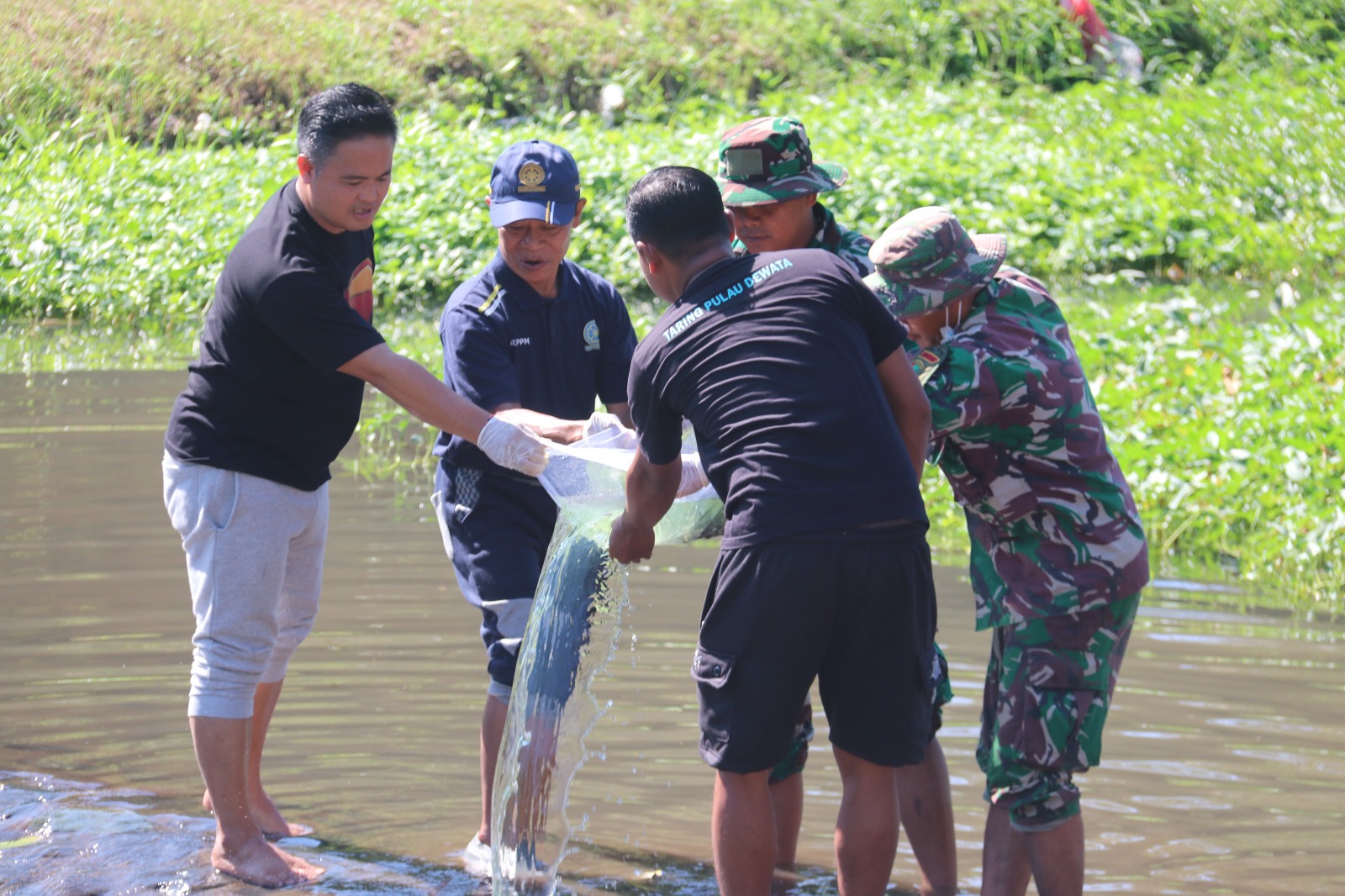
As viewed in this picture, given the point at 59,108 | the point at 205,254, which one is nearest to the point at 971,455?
the point at 205,254

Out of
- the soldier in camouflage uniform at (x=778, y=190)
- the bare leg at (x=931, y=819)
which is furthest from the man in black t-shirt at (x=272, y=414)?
the bare leg at (x=931, y=819)

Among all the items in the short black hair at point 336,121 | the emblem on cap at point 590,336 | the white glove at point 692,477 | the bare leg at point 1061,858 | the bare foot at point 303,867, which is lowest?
the bare foot at point 303,867

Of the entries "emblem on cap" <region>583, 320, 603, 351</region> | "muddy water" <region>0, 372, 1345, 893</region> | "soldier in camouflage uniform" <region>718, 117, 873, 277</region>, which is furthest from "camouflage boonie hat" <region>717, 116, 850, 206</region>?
"muddy water" <region>0, 372, 1345, 893</region>

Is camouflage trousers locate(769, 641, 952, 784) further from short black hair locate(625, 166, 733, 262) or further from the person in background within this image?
the person in background

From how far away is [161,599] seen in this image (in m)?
6.45

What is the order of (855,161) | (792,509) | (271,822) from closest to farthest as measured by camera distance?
1. (792,509)
2. (271,822)
3. (855,161)

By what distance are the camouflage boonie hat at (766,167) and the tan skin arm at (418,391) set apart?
82 centimetres

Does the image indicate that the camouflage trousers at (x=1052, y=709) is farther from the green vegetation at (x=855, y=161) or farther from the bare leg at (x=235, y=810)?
the green vegetation at (x=855, y=161)

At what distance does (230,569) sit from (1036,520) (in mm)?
1931

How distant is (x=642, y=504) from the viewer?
358 centimetres

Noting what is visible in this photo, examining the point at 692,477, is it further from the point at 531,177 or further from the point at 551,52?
the point at 551,52

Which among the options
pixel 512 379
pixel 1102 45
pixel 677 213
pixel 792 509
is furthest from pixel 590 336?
pixel 1102 45

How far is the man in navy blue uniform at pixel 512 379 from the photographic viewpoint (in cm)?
407

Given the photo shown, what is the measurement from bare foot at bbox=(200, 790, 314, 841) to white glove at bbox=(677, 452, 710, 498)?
1495 mm
